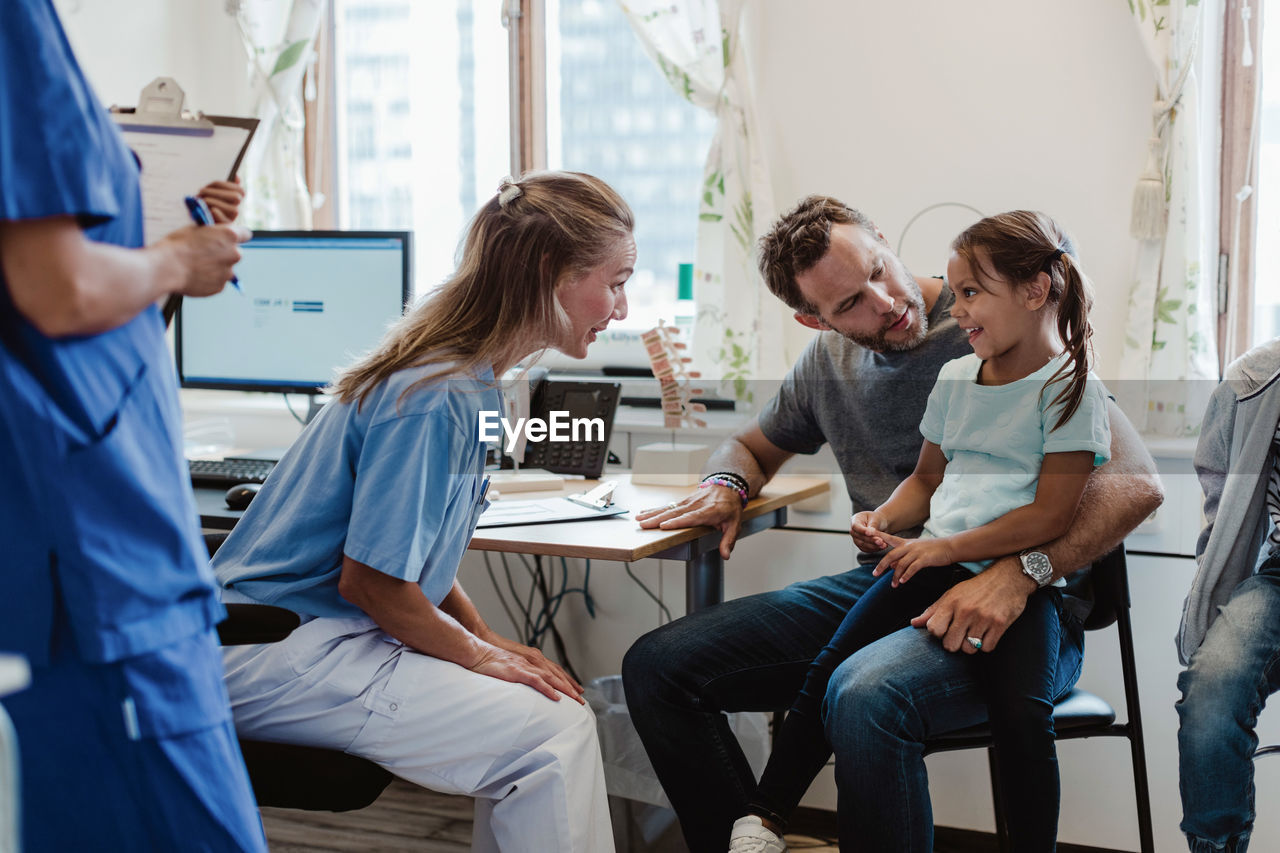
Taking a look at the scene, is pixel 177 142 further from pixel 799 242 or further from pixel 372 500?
pixel 799 242

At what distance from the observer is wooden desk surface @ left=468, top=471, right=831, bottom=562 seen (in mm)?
1686

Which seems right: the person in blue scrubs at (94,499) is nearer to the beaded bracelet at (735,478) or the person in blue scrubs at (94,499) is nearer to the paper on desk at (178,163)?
the paper on desk at (178,163)

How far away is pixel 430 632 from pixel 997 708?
2.54 ft

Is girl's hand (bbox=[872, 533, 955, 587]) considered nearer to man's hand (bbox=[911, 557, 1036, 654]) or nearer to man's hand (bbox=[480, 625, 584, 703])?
A: man's hand (bbox=[911, 557, 1036, 654])

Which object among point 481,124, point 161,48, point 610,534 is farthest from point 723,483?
point 161,48

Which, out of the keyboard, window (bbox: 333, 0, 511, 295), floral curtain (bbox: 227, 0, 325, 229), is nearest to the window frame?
window (bbox: 333, 0, 511, 295)

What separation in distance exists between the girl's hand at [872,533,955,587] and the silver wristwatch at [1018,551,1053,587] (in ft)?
0.35

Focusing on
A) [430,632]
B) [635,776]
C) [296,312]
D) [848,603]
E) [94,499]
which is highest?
[296,312]

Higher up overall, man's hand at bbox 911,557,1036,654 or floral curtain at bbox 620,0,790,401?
floral curtain at bbox 620,0,790,401

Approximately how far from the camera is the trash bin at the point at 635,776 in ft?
6.89

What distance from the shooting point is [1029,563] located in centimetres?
158

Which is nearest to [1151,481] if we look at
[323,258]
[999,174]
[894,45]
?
[999,174]

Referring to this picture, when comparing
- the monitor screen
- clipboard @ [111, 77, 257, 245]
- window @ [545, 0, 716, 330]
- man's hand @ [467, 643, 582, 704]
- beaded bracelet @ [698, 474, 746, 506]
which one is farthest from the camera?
window @ [545, 0, 716, 330]

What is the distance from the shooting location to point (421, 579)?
1402 millimetres
